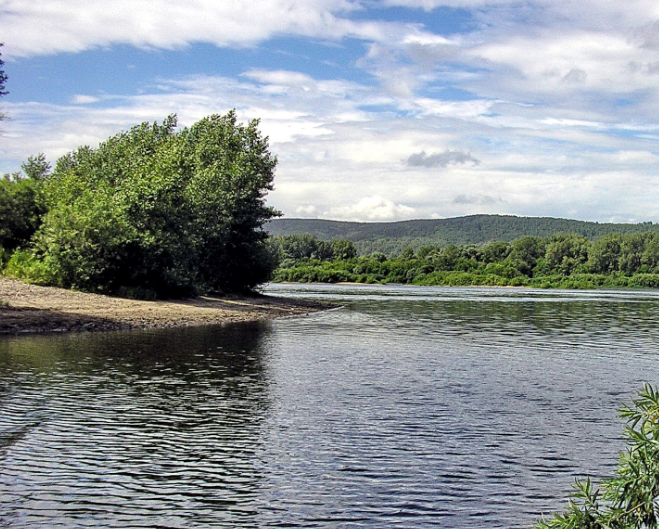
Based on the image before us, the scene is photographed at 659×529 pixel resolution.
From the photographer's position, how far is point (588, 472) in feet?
37.1

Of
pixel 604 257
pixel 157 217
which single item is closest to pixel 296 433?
pixel 157 217

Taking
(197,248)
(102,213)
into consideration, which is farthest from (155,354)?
(197,248)

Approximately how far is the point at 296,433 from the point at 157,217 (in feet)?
104

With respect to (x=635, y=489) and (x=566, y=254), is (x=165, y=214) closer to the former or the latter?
(x=635, y=489)

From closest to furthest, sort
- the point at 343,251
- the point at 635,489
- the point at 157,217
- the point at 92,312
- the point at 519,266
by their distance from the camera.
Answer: the point at 635,489
the point at 92,312
the point at 157,217
the point at 519,266
the point at 343,251

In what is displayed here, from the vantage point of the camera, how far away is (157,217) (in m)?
43.2

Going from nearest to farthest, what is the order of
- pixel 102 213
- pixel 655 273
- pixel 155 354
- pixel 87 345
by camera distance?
pixel 155 354, pixel 87 345, pixel 102 213, pixel 655 273

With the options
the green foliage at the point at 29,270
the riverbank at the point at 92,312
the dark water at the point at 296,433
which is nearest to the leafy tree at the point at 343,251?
the riverbank at the point at 92,312

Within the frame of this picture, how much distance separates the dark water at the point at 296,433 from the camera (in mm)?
9602

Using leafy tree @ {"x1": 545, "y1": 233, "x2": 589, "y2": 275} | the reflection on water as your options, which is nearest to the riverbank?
→ the reflection on water

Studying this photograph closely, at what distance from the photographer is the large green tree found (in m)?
39.8

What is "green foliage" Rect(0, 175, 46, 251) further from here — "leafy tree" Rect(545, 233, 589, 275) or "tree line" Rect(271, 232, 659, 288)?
"leafy tree" Rect(545, 233, 589, 275)

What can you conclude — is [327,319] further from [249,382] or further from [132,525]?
[132,525]

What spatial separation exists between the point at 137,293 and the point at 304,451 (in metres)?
30.8
